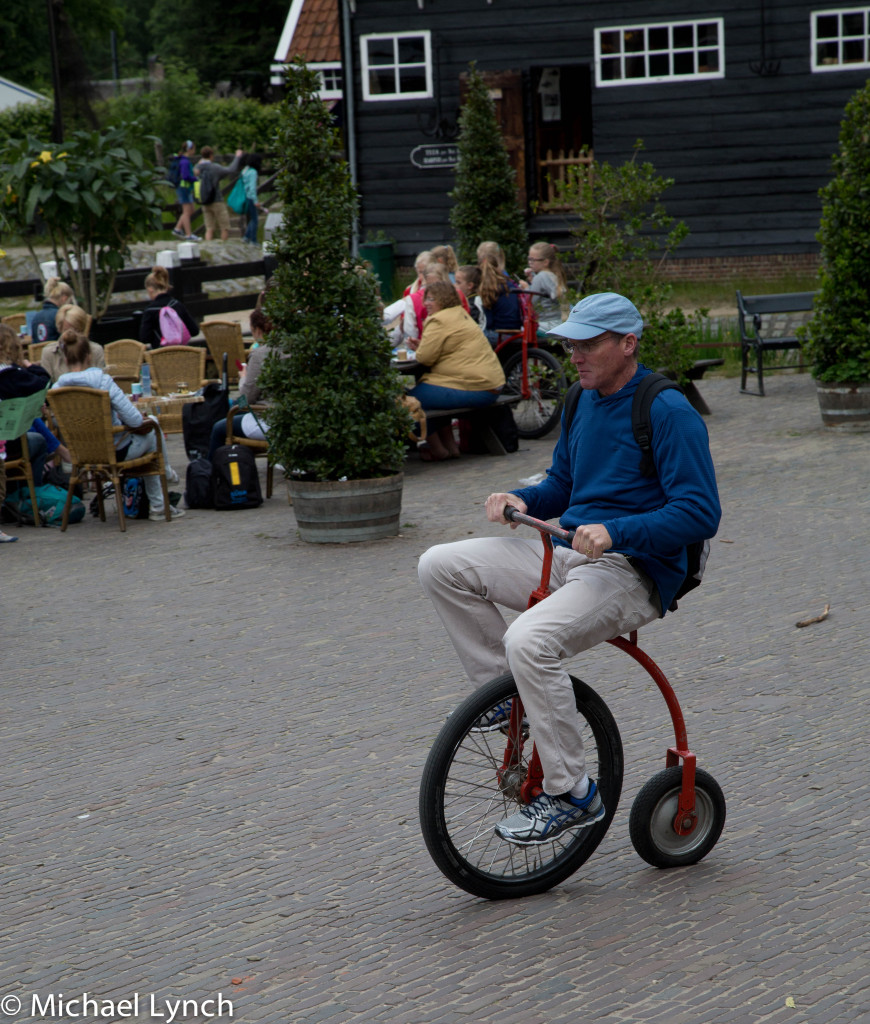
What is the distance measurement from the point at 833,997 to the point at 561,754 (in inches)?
36.6

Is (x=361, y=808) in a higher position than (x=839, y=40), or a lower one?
lower

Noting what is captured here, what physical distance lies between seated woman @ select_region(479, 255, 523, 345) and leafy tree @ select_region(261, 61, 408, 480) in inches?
148

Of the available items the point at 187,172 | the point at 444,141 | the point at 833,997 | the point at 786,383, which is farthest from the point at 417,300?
the point at 187,172

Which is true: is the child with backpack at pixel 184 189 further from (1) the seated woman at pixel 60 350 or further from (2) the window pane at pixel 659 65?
(1) the seated woman at pixel 60 350

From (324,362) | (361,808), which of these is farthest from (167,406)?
(361,808)

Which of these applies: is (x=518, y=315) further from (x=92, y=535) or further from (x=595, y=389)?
(x=595, y=389)

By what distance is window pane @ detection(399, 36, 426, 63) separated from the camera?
2269 cm

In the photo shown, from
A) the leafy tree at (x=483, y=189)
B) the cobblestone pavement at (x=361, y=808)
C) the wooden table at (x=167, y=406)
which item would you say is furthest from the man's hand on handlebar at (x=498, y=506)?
the leafy tree at (x=483, y=189)

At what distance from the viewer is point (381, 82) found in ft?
75.7

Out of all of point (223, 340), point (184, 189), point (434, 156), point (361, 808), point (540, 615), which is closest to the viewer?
point (540, 615)

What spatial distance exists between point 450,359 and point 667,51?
12534 mm

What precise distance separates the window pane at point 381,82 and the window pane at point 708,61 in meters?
5.23

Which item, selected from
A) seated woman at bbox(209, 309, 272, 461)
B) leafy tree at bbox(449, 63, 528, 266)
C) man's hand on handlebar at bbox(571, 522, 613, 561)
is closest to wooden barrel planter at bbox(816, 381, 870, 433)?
seated woman at bbox(209, 309, 272, 461)

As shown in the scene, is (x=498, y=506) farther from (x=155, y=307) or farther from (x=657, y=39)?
(x=657, y=39)
